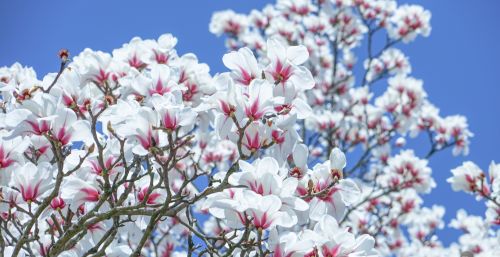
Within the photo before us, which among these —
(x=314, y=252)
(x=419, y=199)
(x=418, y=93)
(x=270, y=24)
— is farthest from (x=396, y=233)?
Answer: (x=314, y=252)

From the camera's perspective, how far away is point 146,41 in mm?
2998

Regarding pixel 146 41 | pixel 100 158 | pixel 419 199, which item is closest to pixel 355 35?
pixel 419 199

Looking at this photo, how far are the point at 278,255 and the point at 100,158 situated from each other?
2.44ft

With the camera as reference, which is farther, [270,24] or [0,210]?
[270,24]

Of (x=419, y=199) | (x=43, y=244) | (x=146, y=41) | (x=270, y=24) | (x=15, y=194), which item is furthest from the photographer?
(x=270, y=24)

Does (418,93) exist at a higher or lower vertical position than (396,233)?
higher

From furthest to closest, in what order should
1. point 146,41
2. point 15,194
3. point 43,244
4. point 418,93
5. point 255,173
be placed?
point 418,93
point 146,41
point 43,244
point 15,194
point 255,173

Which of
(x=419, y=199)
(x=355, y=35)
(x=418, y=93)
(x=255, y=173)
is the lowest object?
(x=255, y=173)

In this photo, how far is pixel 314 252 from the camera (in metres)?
1.84

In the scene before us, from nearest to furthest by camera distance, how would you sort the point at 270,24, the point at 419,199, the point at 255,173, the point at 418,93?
the point at 255,173 < the point at 418,93 < the point at 419,199 < the point at 270,24

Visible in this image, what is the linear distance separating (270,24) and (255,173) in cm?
621

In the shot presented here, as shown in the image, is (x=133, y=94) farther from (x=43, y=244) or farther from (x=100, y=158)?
(x=43, y=244)

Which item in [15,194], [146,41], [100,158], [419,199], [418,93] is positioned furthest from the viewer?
Answer: [419,199]

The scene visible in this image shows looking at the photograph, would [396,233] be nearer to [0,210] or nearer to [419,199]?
[419,199]
